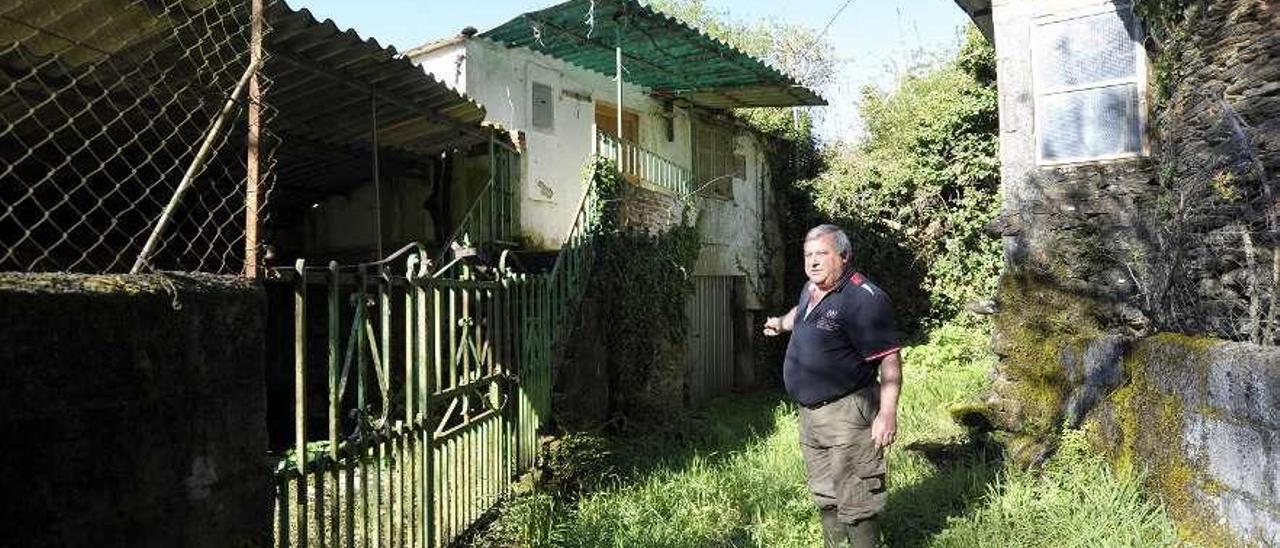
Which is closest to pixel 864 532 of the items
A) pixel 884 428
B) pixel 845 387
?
pixel 884 428

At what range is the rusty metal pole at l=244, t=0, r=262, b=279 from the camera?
2.48 meters

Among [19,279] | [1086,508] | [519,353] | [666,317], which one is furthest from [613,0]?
[19,279]

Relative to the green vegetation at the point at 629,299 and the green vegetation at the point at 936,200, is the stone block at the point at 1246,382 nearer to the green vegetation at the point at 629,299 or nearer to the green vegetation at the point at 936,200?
the green vegetation at the point at 629,299

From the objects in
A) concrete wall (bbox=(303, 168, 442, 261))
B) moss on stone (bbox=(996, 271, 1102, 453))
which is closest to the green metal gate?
concrete wall (bbox=(303, 168, 442, 261))

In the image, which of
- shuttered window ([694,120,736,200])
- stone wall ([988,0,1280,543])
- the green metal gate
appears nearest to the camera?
stone wall ([988,0,1280,543])

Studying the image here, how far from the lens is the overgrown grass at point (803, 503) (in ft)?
14.0

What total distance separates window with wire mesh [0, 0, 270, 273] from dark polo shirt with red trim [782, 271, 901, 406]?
8.49ft

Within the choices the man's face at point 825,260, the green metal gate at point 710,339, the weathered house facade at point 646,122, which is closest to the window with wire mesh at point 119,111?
the man's face at point 825,260

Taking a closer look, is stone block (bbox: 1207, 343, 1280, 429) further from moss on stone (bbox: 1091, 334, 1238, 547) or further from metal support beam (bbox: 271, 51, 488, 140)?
metal support beam (bbox: 271, 51, 488, 140)

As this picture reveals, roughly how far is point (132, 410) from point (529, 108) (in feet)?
27.0

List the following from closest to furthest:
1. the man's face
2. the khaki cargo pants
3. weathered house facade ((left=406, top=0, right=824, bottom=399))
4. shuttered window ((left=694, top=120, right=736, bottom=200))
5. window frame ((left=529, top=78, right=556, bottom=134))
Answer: the khaki cargo pants, the man's face, weathered house facade ((left=406, top=0, right=824, bottom=399)), window frame ((left=529, top=78, right=556, bottom=134)), shuttered window ((left=694, top=120, right=736, bottom=200))

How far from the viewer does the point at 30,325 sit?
1.75m

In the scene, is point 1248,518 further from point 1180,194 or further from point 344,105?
point 344,105

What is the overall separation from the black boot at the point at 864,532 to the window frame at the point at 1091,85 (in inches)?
188
